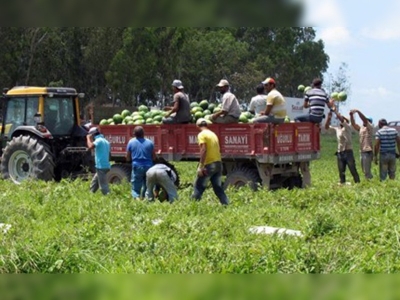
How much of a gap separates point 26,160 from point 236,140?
5.45 m

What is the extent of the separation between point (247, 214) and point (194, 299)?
812 centimetres

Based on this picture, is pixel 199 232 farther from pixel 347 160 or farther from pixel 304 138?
pixel 347 160

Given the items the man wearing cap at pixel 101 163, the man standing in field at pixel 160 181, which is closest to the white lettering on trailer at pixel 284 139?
the man standing in field at pixel 160 181

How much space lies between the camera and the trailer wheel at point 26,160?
1416 cm

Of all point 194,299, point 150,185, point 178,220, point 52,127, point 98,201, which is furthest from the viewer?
point 52,127

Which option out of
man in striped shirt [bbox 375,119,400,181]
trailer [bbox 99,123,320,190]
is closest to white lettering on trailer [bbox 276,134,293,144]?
trailer [bbox 99,123,320,190]

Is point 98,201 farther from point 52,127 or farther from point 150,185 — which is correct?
point 52,127

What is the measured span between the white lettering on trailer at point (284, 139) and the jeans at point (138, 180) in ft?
8.71

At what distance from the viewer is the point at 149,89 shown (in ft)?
118

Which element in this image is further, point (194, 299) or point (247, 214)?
point (247, 214)

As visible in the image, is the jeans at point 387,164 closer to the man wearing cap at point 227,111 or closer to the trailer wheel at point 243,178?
the trailer wheel at point 243,178

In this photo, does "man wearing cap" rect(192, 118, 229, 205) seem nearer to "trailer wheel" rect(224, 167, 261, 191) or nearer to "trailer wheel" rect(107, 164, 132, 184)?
"trailer wheel" rect(224, 167, 261, 191)

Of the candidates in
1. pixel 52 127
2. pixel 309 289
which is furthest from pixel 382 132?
pixel 309 289
